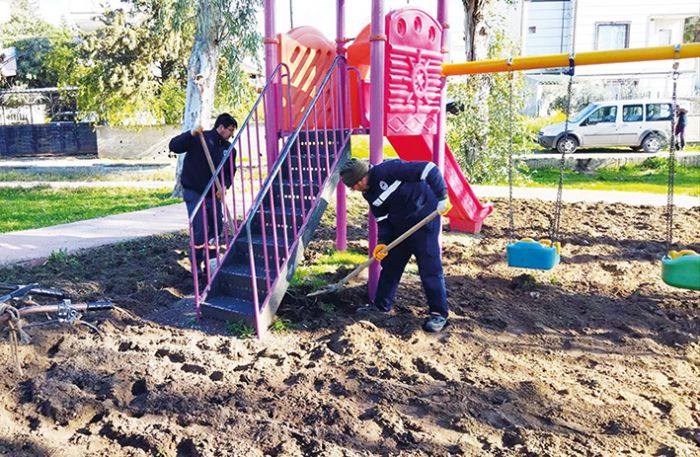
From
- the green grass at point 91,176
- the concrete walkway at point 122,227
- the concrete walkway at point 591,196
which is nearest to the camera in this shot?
the concrete walkway at point 122,227

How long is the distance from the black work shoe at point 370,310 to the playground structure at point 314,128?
27 cm

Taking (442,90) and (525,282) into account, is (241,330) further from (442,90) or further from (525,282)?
(442,90)

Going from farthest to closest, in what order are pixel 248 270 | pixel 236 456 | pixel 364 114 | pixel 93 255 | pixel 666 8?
pixel 666 8, pixel 93 255, pixel 364 114, pixel 248 270, pixel 236 456

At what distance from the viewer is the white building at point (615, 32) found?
27234 mm

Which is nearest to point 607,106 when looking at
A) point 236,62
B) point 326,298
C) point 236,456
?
point 236,62

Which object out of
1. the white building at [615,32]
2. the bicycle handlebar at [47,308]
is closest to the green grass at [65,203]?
the bicycle handlebar at [47,308]

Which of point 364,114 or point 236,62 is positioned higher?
point 236,62

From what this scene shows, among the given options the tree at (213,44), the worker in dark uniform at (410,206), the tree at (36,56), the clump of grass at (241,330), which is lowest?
the clump of grass at (241,330)

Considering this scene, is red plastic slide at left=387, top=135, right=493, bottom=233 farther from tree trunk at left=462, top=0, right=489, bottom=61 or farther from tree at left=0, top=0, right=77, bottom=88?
tree at left=0, top=0, right=77, bottom=88

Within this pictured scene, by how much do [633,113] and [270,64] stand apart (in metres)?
17.4

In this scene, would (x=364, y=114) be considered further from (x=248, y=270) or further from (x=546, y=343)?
(x=546, y=343)

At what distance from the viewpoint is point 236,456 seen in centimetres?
329

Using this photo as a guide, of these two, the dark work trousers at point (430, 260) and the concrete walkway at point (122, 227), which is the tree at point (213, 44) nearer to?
the concrete walkway at point (122, 227)

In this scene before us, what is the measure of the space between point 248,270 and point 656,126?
18710 millimetres
